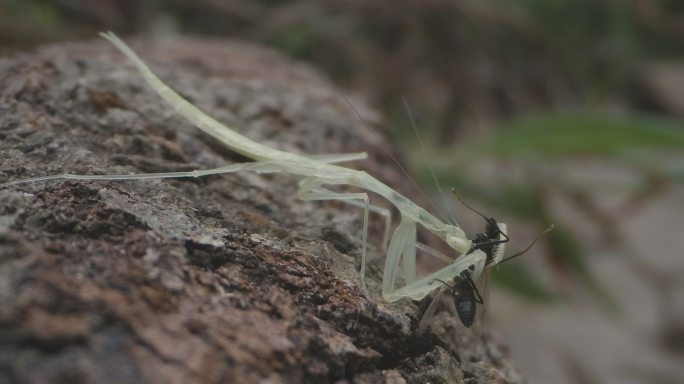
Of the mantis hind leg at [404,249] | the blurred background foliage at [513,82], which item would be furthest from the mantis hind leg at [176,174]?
the blurred background foliage at [513,82]

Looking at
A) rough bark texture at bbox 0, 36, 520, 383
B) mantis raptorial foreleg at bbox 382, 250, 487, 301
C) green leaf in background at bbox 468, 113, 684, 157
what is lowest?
rough bark texture at bbox 0, 36, 520, 383

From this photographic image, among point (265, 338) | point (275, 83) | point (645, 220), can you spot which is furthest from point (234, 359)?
point (645, 220)

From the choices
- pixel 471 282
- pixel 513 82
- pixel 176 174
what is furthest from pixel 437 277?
pixel 513 82

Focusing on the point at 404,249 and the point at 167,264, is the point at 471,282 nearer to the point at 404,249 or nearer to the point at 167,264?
the point at 404,249

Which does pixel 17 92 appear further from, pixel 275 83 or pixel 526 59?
pixel 526 59

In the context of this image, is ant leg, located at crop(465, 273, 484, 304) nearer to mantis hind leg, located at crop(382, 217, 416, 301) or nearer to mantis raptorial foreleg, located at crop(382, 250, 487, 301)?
mantis raptorial foreleg, located at crop(382, 250, 487, 301)

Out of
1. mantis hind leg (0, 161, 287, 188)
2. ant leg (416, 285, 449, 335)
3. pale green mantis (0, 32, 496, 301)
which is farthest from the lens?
pale green mantis (0, 32, 496, 301)

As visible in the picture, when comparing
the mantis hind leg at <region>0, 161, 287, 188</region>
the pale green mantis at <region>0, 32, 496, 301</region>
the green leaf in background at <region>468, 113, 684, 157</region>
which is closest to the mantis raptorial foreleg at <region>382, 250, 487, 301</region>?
the pale green mantis at <region>0, 32, 496, 301</region>
